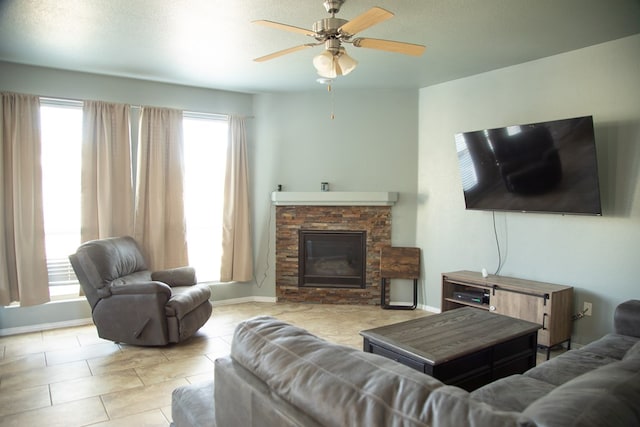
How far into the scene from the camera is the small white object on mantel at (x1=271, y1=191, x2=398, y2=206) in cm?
517

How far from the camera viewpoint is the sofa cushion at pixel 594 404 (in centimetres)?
87

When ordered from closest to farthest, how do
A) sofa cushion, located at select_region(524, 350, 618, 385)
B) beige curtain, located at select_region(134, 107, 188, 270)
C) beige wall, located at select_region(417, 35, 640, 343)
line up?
1. sofa cushion, located at select_region(524, 350, 618, 385)
2. beige wall, located at select_region(417, 35, 640, 343)
3. beige curtain, located at select_region(134, 107, 188, 270)

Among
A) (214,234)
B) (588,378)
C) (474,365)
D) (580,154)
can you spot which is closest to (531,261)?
(580,154)

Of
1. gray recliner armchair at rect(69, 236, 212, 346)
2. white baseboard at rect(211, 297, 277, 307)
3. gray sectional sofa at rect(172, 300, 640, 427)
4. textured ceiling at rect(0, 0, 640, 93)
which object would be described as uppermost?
textured ceiling at rect(0, 0, 640, 93)

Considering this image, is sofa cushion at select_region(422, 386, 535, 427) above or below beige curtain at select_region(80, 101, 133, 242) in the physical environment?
below

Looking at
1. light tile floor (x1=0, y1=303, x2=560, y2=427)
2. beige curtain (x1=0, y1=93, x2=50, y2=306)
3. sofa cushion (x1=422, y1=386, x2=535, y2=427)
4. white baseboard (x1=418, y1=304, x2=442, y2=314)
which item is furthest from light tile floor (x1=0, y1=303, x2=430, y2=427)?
sofa cushion (x1=422, y1=386, x2=535, y2=427)

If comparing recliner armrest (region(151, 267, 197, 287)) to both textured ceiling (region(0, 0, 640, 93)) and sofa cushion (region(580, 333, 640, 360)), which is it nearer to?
textured ceiling (region(0, 0, 640, 93))

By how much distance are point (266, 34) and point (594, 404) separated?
10.7ft

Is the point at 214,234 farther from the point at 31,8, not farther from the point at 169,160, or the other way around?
the point at 31,8

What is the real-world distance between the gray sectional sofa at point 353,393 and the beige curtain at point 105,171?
3.52m

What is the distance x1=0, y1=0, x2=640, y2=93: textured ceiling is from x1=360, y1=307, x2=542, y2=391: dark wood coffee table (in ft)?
7.16

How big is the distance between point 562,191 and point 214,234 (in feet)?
12.8

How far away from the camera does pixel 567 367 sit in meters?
→ 2.28

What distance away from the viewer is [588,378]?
114cm
